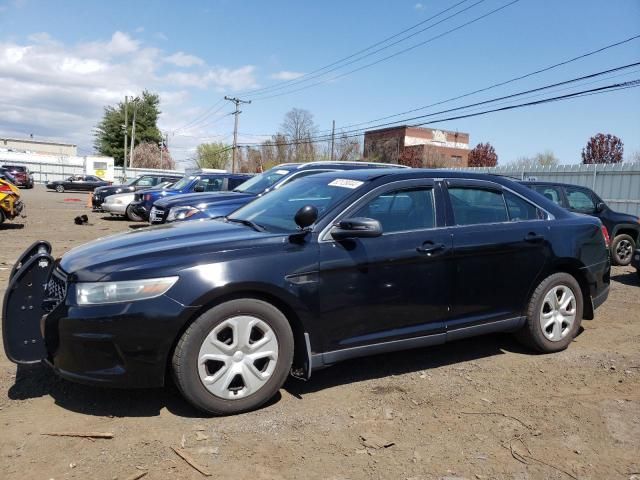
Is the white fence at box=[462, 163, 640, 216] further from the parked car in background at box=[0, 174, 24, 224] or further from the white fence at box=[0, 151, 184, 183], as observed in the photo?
the white fence at box=[0, 151, 184, 183]

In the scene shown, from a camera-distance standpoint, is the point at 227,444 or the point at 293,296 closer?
the point at 227,444

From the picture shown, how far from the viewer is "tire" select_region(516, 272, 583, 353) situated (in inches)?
188

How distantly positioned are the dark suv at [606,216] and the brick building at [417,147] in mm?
43232

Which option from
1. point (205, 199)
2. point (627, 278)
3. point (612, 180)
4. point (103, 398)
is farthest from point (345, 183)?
point (612, 180)

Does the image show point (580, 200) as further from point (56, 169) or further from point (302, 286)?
point (56, 169)

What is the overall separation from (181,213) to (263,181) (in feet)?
6.06

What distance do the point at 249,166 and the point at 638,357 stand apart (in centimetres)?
6264

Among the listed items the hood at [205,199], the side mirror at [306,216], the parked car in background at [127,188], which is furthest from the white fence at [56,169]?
the side mirror at [306,216]

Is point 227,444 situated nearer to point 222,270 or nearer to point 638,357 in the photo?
point 222,270

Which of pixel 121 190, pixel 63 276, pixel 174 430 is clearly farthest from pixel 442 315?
pixel 121 190

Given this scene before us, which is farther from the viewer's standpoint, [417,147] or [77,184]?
[417,147]

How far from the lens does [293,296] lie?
3.62 metres

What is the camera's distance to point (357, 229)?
12.4 ft

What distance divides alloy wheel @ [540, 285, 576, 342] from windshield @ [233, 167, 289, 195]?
250 inches
